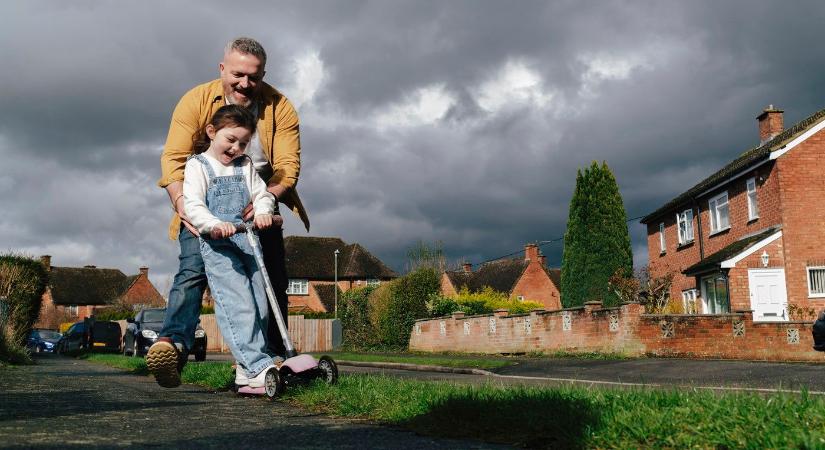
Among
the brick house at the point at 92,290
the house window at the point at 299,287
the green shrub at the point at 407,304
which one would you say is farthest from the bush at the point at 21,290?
the brick house at the point at 92,290

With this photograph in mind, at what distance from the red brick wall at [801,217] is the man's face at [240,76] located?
21.8 m

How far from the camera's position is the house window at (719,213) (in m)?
27.7

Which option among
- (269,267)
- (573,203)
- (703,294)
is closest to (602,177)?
(573,203)

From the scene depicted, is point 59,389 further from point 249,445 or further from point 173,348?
point 249,445

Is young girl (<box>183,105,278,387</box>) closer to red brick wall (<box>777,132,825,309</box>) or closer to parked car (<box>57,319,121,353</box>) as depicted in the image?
red brick wall (<box>777,132,825,309</box>)

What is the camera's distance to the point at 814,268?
77.3ft

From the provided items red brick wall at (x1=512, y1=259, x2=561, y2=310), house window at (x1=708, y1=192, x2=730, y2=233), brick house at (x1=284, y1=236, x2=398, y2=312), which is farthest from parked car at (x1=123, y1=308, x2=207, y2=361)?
brick house at (x1=284, y1=236, x2=398, y2=312)

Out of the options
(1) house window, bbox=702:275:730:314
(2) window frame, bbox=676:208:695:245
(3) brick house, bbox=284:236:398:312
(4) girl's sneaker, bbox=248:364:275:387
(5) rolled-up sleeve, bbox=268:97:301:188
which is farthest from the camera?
(3) brick house, bbox=284:236:398:312

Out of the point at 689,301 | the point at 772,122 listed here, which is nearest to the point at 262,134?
the point at 689,301

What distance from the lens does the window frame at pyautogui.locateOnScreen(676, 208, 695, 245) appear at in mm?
30569

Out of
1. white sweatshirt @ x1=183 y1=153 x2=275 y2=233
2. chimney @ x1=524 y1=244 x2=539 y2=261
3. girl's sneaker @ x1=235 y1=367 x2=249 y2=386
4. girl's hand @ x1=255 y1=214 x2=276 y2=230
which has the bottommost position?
girl's sneaker @ x1=235 y1=367 x2=249 y2=386

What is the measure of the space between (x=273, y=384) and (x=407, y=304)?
2395 cm

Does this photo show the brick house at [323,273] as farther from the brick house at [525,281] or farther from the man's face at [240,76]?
the man's face at [240,76]

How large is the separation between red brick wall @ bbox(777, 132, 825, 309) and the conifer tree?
31.3 ft
